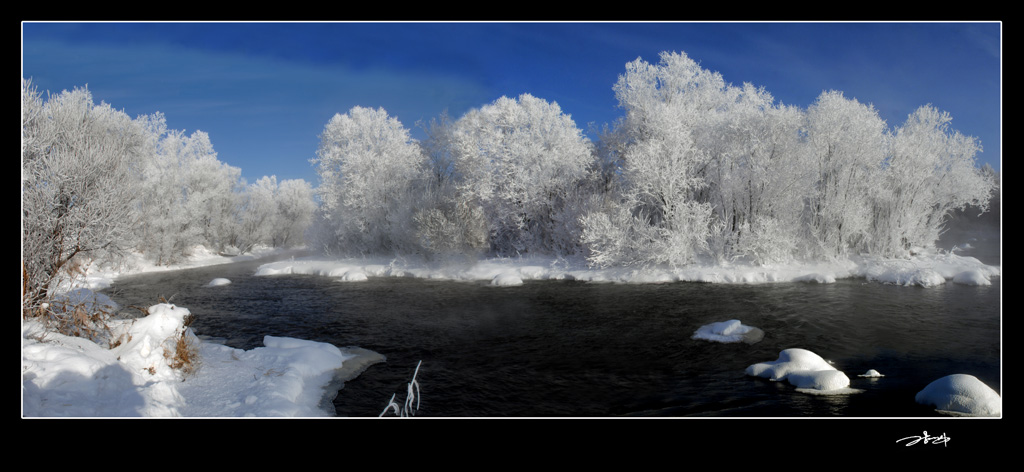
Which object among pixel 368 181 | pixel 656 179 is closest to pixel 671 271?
pixel 656 179

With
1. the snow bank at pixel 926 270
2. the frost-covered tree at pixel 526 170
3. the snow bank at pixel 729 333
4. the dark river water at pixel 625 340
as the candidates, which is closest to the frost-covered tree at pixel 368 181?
the frost-covered tree at pixel 526 170

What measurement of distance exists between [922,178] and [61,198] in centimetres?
2202

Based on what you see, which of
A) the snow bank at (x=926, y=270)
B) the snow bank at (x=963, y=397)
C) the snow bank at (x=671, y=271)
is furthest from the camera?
the snow bank at (x=671, y=271)

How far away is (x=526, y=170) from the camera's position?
25.2m

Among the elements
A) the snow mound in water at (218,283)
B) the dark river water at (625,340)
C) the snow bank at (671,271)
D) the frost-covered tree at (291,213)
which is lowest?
the dark river water at (625,340)

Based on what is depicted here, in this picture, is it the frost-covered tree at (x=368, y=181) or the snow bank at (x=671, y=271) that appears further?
the frost-covered tree at (x=368, y=181)

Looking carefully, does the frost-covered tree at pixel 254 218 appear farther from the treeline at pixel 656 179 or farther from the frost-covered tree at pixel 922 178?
the frost-covered tree at pixel 922 178

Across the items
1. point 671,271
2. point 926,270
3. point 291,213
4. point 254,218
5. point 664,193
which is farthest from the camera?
point 291,213

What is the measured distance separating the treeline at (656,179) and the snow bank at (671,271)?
2.49 ft

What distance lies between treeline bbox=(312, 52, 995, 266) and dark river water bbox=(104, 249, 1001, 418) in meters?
3.63

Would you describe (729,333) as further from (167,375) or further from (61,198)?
(61,198)

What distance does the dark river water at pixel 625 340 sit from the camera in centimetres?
649

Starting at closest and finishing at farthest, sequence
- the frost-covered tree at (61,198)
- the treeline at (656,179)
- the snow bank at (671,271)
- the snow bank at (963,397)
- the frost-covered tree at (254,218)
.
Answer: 1. the snow bank at (963,397)
2. the frost-covered tree at (61,198)
3. the snow bank at (671,271)
4. the treeline at (656,179)
5. the frost-covered tree at (254,218)

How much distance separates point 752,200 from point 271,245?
127 ft
